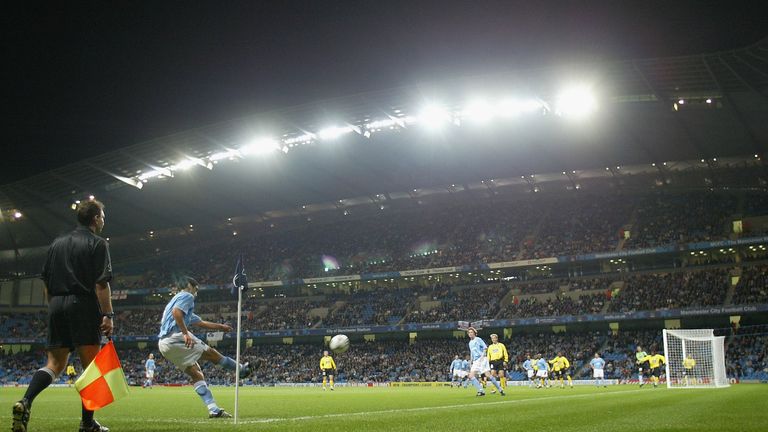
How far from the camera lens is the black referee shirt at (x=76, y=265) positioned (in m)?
6.35

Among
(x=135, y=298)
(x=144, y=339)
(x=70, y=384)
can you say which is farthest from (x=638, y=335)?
(x=135, y=298)

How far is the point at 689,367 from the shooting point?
2919 centimetres

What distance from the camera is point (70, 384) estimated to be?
43375 mm

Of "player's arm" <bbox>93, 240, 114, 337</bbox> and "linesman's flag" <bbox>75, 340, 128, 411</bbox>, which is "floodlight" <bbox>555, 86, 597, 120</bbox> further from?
"linesman's flag" <bbox>75, 340, 128, 411</bbox>

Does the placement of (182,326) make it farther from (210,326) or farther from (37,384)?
(37,384)

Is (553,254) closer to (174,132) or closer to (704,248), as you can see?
(704,248)

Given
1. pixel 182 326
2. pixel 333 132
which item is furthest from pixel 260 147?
pixel 182 326

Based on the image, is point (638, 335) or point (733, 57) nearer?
point (733, 57)

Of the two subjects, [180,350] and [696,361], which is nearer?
[180,350]

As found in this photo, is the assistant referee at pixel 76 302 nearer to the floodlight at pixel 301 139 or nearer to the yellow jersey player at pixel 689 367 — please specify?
the yellow jersey player at pixel 689 367

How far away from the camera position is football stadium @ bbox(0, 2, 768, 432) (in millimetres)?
36250

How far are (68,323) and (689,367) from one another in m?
29.0

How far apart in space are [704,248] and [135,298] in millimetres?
55130

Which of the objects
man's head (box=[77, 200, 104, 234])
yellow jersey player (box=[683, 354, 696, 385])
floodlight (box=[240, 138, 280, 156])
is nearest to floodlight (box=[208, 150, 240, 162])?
floodlight (box=[240, 138, 280, 156])
